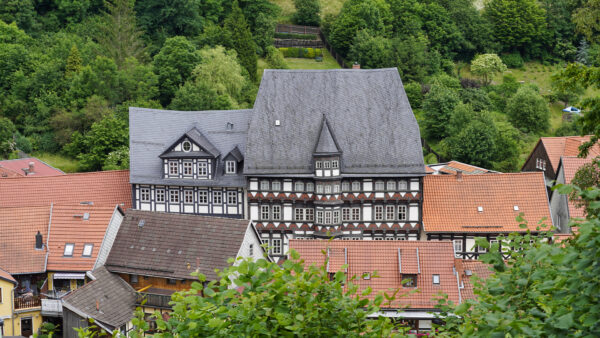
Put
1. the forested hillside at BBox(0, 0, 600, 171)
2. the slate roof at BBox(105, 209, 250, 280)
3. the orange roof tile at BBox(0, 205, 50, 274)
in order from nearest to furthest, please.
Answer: the orange roof tile at BBox(0, 205, 50, 274) → the slate roof at BBox(105, 209, 250, 280) → the forested hillside at BBox(0, 0, 600, 171)

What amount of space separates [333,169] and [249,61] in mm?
29700

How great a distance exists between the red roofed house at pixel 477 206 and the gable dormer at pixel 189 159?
11302 millimetres

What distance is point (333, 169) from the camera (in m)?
45.0

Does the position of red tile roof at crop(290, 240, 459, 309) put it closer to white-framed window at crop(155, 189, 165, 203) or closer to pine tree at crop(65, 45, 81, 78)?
white-framed window at crop(155, 189, 165, 203)

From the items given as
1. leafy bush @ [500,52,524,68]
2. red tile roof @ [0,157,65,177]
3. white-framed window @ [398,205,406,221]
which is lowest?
white-framed window @ [398,205,406,221]

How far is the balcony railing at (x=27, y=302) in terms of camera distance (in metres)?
37.2

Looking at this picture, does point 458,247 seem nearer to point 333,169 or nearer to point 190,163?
point 333,169

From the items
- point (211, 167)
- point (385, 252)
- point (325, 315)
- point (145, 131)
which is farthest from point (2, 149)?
point (325, 315)

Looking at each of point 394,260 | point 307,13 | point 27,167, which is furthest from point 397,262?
point 307,13

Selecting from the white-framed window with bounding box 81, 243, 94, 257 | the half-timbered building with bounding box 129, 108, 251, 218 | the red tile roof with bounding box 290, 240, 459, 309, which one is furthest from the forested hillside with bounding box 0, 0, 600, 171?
the red tile roof with bounding box 290, 240, 459, 309

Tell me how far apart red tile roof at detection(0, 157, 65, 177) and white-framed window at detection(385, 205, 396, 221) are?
19.0 meters

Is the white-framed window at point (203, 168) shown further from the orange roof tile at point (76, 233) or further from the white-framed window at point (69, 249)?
the white-framed window at point (69, 249)

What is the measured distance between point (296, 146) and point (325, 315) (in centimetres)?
3096

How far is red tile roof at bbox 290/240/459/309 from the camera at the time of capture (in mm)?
37312
